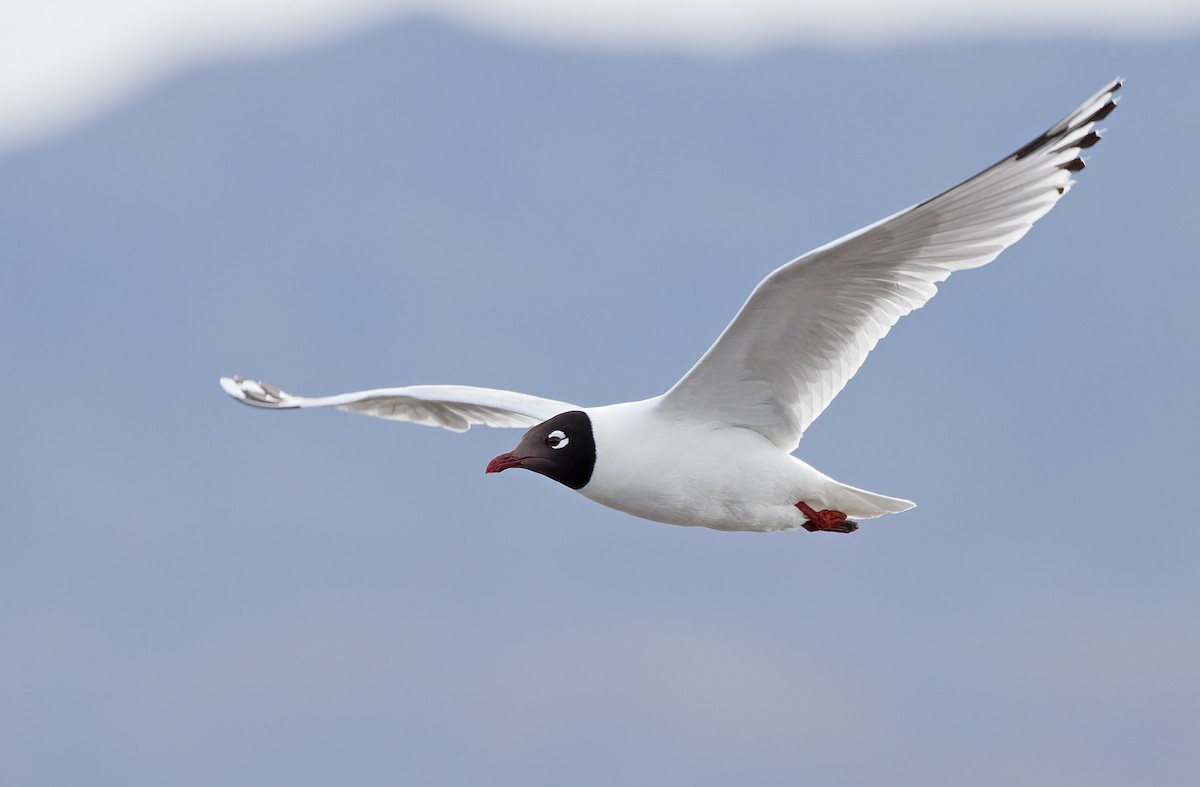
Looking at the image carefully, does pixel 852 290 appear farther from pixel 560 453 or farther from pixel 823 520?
pixel 560 453

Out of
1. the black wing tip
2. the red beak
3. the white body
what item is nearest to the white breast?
the white body

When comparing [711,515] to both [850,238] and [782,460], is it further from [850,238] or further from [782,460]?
[850,238]

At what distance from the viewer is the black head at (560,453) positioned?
25.1 ft

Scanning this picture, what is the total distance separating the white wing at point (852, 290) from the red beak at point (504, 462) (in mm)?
788

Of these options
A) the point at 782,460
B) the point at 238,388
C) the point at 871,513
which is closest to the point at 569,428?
the point at 782,460

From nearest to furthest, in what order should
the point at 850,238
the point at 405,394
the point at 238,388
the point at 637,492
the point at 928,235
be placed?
1. the point at 850,238
2. the point at 928,235
3. the point at 637,492
4. the point at 405,394
5. the point at 238,388

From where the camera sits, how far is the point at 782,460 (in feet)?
25.3

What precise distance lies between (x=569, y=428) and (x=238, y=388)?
363cm

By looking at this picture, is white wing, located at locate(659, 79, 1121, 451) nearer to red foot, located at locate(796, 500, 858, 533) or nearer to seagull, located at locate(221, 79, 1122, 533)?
seagull, located at locate(221, 79, 1122, 533)

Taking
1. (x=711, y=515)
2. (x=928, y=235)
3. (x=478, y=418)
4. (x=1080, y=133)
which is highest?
(x=1080, y=133)

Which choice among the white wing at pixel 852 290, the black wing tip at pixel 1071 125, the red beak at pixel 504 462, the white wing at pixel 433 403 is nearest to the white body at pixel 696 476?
the white wing at pixel 852 290

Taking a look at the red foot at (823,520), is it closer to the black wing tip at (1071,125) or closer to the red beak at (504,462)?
the red beak at (504,462)

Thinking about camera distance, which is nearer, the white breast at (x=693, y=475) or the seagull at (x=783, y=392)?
the seagull at (x=783, y=392)

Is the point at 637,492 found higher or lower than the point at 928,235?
lower
